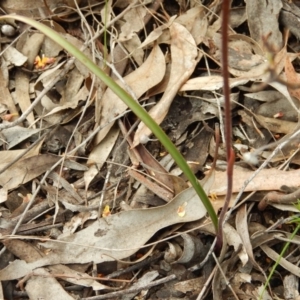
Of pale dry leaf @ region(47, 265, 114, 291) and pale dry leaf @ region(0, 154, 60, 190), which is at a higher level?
pale dry leaf @ region(0, 154, 60, 190)

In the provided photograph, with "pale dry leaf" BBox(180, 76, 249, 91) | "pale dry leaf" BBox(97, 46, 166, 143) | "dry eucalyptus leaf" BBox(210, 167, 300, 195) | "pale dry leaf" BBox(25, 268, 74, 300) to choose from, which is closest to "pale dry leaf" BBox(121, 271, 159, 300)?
"pale dry leaf" BBox(25, 268, 74, 300)

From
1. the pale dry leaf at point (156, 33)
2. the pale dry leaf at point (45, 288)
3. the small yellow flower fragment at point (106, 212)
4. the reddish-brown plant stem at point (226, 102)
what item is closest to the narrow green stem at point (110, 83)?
the reddish-brown plant stem at point (226, 102)

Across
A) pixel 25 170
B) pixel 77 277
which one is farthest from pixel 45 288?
pixel 25 170

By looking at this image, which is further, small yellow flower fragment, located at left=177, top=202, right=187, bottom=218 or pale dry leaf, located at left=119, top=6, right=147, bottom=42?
pale dry leaf, located at left=119, top=6, right=147, bottom=42

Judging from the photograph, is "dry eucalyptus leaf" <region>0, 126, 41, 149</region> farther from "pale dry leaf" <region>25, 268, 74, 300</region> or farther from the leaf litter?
"pale dry leaf" <region>25, 268, 74, 300</region>

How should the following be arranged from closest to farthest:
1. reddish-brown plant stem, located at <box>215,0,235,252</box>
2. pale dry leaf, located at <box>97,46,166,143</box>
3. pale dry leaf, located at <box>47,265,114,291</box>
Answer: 1. reddish-brown plant stem, located at <box>215,0,235,252</box>
2. pale dry leaf, located at <box>47,265,114,291</box>
3. pale dry leaf, located at <box>97,46,166,143</box>

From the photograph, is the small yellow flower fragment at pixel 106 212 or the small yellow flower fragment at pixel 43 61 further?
the small yellow flower fragment at pixel 43 61

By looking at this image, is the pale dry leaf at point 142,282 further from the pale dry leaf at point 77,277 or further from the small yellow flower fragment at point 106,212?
the small yellow flower fragment at point 106,212

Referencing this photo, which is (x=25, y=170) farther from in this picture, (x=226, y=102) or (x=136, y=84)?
(x=226, y=102)
